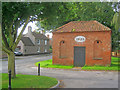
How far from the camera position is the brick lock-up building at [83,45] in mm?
17609

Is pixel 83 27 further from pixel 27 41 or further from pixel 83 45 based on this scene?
pixel 27 41

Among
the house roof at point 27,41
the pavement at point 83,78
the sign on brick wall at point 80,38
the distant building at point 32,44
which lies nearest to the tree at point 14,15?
the pavement at point 83,78

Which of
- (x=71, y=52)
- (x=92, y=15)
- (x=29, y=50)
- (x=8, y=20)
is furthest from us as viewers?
(x=29, y=50)

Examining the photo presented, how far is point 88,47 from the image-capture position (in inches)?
713

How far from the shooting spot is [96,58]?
17.9m

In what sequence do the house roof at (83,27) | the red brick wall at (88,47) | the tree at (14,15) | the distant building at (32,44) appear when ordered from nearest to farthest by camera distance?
the tree at (14,15), the red brick wall at (88,47), the house roof at (83,27), the distant building at (32,44)

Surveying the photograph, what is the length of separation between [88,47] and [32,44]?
30.2 m

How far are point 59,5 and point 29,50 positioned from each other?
35141 millimetres

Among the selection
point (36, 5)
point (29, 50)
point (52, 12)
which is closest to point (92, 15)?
point (52, 12)

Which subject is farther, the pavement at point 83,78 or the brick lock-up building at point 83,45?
the brick lock-up building at point 83,45

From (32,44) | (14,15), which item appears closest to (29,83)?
(14,15)

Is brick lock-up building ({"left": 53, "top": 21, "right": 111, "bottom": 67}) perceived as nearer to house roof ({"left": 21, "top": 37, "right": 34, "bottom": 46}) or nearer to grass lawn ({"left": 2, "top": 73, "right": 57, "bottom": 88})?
grass lawn ({"left": 2, "top": 73, "right": 57, "bottom": 88})

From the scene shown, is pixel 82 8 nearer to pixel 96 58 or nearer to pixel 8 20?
pixel 96 58

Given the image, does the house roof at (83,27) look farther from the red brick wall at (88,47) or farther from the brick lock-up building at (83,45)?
the red brick wall at (88,47)
